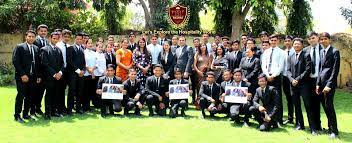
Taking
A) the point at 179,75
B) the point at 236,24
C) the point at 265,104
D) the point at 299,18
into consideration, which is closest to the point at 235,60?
the point at 179,75

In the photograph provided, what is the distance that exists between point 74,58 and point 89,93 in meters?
0.98

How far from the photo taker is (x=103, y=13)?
48.9 ft

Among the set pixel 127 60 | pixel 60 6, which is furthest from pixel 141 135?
pixel 60 6

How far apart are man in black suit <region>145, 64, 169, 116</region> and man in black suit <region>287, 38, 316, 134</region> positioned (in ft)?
8.23

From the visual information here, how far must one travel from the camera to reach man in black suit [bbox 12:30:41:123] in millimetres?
7340

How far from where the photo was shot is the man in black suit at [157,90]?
27.8ft

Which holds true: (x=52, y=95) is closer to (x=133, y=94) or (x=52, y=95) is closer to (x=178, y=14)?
(x=133, y=94)

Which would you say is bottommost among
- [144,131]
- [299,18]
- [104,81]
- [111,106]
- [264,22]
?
[144,131]

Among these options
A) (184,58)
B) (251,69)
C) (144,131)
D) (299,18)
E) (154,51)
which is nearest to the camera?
(144,131)

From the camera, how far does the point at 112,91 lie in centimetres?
838

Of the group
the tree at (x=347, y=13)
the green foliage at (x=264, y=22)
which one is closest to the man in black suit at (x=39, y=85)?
the green foliage at (x=264, y=22)

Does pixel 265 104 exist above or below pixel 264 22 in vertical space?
below

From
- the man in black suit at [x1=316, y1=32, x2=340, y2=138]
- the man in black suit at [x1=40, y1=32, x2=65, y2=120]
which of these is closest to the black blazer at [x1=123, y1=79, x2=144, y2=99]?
the man in black suit at [x1=40, y1=32, x2=65, y2=120]

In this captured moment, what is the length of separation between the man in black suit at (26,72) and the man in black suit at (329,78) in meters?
4.92
